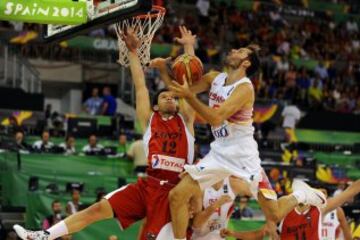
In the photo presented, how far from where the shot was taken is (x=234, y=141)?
910 centimetres

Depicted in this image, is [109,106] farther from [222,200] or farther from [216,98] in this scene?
[216,98]

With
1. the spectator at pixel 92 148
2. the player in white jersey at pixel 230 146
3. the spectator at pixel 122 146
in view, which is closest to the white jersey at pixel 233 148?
the player in white jersey at pixel 230 146

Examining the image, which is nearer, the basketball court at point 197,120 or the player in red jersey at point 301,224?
the basketball court at point 197,120

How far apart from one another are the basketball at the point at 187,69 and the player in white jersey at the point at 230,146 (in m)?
0.13

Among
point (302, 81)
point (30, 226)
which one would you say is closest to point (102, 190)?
point (30, 226)

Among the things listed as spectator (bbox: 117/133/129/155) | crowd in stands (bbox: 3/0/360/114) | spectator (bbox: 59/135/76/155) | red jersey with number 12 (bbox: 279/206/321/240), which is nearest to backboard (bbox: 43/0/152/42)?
red jersey with number 12 (bbox: 279/206/321/240)

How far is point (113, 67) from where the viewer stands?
27.8m

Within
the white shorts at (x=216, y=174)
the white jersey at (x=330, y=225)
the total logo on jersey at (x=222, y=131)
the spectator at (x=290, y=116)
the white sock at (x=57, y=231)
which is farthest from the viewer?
the spectator at (x=290, y=116)

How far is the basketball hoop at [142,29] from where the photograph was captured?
9.99m

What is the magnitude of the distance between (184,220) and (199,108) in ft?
4.37

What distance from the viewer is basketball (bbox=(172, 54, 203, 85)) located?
920 cm

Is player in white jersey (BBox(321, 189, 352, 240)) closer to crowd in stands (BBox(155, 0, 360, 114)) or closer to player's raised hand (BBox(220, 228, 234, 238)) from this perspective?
player's raised hand (BBox(220, 228, 234, 238))

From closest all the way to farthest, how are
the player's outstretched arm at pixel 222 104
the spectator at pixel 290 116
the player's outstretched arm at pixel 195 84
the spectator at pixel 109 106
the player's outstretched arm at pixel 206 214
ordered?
1. the player's outstretched arm at pixel 222 104
2. the player's outstretched arm at pixel 195 84
3. the player's outstretched arm at pixel 206 214
4. the spectator at pixel 109 106
5. the spectator at pixel 290 116

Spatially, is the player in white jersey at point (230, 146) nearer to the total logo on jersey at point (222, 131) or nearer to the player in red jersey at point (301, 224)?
the total logo on jersey at point (222, 131)
